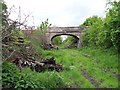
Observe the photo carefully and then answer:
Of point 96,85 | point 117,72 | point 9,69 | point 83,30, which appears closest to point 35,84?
point 9,69

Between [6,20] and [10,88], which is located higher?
[6,20]

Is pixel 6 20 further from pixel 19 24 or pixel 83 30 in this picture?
pixel 83 30

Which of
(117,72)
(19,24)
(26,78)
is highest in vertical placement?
(19,24)

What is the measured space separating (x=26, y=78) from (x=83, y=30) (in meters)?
30.5

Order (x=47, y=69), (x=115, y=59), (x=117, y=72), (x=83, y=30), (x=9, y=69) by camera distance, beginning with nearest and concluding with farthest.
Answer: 1. (x=9, y=69)
2. (x=47, y=69)
3. (x=117, y=72)
4. (x=115, y=59)
5. (x=83, y=30)

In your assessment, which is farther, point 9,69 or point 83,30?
point 83,30

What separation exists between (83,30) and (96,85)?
27.9 m

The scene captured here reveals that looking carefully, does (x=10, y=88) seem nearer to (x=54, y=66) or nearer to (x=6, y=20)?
(x=6, y=20)

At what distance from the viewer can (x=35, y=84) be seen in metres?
8.28

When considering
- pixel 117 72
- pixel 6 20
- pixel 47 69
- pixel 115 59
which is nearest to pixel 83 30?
pixel 115 59

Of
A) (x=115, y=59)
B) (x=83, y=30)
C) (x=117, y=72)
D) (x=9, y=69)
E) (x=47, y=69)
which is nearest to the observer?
(x=9, y=69)

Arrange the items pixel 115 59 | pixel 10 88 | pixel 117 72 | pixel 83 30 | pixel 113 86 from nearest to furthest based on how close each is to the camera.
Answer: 1. pixel 10 88
2. pixel 113 86
3. pixel 117 72
4. pixel 115 59
5. pixel 83 30

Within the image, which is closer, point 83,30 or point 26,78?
point 26,78

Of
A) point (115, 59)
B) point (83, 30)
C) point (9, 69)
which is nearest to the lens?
point (9, 69)
